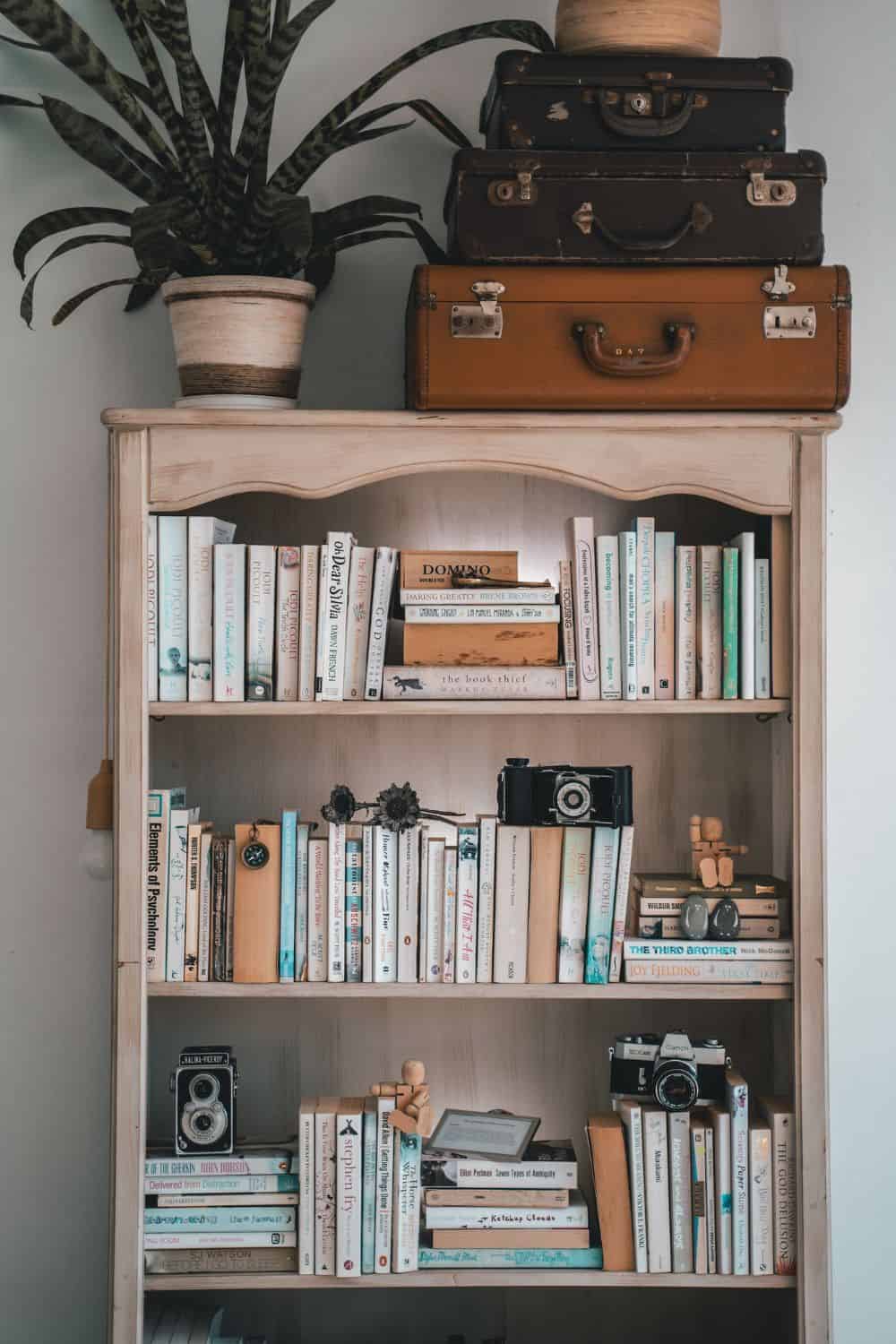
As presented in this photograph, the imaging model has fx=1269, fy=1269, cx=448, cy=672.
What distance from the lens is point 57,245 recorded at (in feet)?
6.97

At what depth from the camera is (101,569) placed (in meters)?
2.15

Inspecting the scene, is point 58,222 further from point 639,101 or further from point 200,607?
point 639,101

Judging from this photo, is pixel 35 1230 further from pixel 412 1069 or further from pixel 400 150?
pixel 400 150

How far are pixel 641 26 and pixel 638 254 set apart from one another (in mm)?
334

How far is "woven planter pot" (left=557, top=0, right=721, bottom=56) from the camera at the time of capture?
5.92 ft

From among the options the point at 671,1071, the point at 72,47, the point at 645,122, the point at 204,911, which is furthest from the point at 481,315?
the point at 671,1071

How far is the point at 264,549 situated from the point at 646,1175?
1.06 metres

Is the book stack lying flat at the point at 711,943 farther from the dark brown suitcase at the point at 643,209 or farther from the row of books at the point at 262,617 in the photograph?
the dark brown suitcase at the point at 643,209

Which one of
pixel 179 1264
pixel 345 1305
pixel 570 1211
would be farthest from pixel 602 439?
pixel 345 1305

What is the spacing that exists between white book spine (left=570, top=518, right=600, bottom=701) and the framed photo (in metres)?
0.65

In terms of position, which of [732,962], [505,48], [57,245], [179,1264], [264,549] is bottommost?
[179,1264]

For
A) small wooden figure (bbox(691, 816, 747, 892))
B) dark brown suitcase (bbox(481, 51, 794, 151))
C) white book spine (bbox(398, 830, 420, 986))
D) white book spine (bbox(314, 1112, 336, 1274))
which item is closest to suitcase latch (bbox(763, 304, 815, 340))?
dark brown suitcase (bbox(481, 51, 794, 151))

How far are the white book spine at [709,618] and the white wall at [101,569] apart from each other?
391mm

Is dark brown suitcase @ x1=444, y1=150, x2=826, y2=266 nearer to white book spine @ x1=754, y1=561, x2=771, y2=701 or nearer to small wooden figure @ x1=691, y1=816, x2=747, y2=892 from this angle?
white book spine @ x1=754, y1=561, x2=771, y2=701
